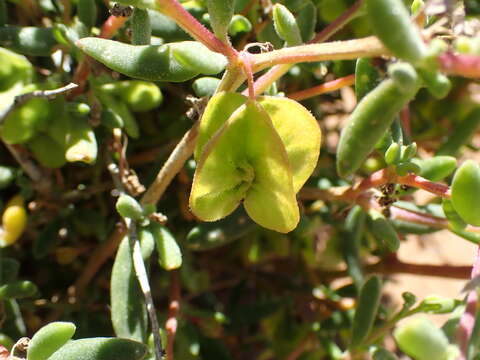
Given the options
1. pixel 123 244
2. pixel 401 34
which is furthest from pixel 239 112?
pixel 123 244

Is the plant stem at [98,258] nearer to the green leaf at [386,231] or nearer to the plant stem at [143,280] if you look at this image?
the plant stem at [143,280]

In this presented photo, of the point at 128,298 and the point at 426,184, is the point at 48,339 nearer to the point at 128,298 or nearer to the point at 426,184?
the point at 128,298

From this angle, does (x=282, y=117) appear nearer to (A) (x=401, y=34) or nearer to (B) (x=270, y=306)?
(A) (x=401, y=34)

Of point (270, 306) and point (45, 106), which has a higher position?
point (45, 106)

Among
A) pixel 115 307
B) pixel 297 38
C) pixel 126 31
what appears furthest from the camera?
pixel 126 31

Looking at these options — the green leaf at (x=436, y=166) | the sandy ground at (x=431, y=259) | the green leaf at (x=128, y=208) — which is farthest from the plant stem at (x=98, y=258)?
the sandy ground at (x=431, y=259)

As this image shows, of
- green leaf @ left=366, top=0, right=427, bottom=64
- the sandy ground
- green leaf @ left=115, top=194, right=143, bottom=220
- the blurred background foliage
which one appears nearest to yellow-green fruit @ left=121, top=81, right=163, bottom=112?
the blurred background foliage
